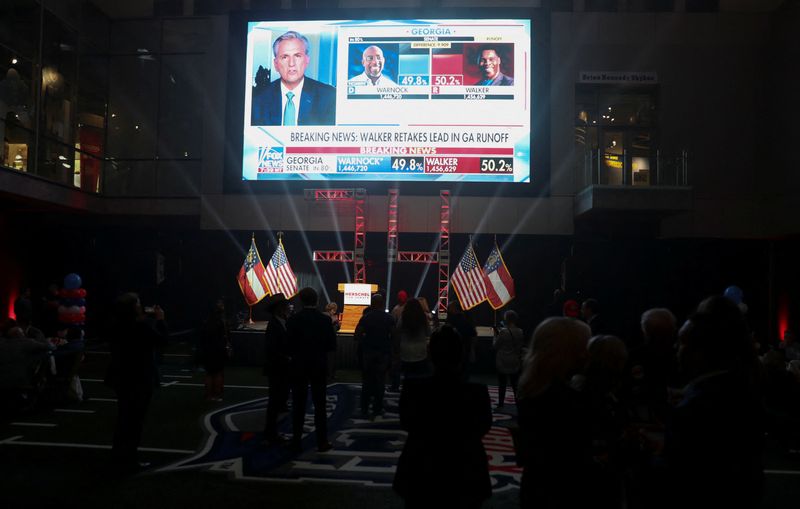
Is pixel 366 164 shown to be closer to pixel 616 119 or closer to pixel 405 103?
pixel 405 103

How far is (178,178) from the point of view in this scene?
63.3 ft

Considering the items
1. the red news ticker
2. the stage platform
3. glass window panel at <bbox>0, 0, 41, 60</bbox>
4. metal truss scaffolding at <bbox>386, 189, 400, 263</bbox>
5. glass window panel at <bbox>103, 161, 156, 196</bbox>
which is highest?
glass window panel at <bbox>0, 0, 41, 60</bbox>

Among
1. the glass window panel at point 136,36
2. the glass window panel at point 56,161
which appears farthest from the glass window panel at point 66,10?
the glass window panel at point 56,161

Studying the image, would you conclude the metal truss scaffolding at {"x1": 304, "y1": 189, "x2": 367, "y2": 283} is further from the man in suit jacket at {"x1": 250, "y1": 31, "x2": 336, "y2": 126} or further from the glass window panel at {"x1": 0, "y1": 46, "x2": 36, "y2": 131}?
the glass window panel at {"x1": 0, "y1": 46, "x2": 36, "y2": 131}

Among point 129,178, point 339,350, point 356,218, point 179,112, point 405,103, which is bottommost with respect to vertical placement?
point 339,350

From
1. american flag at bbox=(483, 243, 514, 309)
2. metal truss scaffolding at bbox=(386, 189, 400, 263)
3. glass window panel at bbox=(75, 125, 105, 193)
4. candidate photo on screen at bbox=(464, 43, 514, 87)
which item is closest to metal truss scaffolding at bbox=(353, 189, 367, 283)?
metal truss scaffolding at bbox=(386, 189, 400, 263)

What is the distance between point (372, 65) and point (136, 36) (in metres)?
7.85

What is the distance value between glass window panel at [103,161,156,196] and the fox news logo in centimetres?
436

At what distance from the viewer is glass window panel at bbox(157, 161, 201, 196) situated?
63.2 ft

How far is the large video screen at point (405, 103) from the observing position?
16.3 meters

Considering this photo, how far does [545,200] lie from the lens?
56.0 feet

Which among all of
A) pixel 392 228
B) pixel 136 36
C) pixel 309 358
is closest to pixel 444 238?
pixel 392 228

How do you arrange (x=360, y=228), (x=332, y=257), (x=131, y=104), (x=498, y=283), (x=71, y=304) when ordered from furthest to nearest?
(x=131, y=104), (x=332, y=257), (x=360, y=228), (x=498, y=283), (x=71, y=304)

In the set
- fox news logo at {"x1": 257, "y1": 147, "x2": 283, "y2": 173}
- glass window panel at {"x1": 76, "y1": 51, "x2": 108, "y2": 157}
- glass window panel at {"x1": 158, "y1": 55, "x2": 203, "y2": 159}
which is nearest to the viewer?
fox news logo at {"x1": 257, "y1": 147, "x2": 283, "y2": 173}
